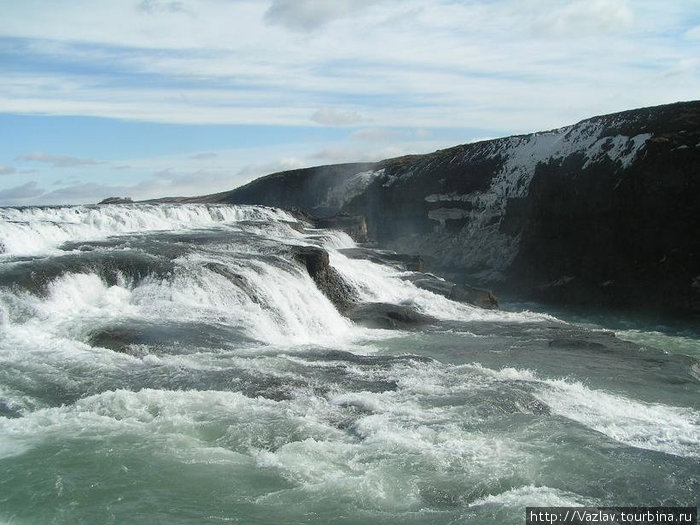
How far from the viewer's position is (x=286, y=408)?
1052 centimetres

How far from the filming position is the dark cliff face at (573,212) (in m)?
28.0

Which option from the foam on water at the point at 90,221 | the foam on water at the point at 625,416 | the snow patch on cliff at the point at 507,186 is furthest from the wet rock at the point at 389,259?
the foam on water at the point at 625,416

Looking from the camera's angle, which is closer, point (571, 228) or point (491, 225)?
point (571, 228)

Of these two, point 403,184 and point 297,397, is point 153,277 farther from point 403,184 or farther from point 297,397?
point 403,184

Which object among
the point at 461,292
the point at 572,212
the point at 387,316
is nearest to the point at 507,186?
the point at 572,212

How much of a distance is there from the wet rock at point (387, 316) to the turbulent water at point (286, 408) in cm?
67

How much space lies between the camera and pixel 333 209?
5516 cm

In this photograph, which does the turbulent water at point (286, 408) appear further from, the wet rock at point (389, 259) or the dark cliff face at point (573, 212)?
the dark cliff face at point (573, 212)

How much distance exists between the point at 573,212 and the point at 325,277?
16106 millimetres

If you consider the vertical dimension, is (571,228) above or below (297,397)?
above

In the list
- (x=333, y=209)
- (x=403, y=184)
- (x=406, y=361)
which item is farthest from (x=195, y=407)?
(x=333, y=209)

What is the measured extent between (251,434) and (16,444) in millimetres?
3156

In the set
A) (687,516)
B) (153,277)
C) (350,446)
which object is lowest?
(687,516)

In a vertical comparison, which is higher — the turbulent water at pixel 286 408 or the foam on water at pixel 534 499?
the turbulent water at pixel 286 408
